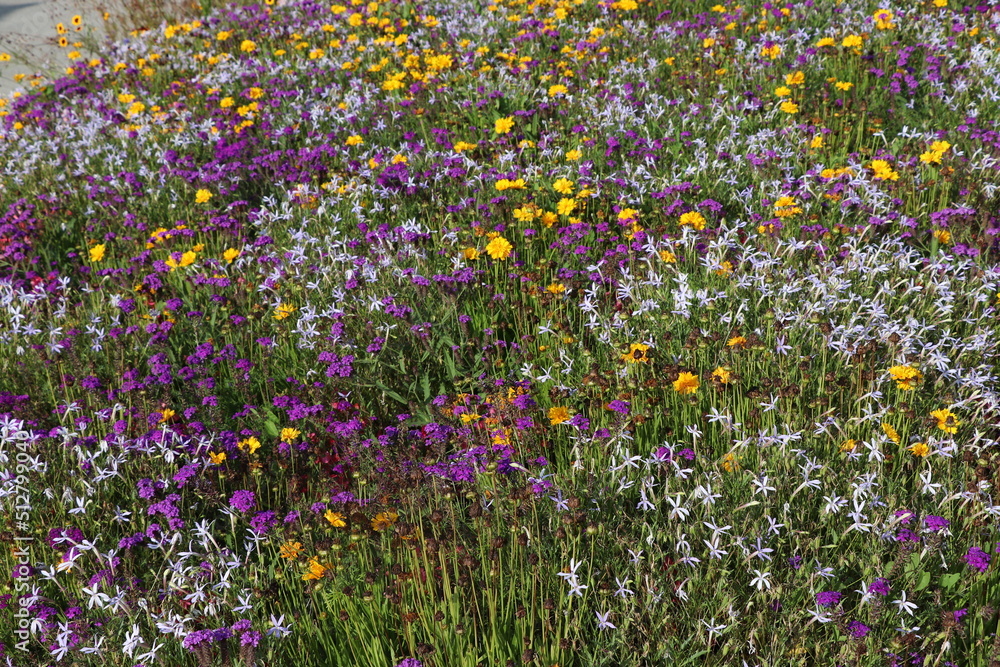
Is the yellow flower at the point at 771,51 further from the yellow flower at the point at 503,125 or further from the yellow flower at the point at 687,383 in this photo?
the yellow flower at the point at 687,383

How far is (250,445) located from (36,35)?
447 inches

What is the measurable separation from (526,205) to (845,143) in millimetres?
2086

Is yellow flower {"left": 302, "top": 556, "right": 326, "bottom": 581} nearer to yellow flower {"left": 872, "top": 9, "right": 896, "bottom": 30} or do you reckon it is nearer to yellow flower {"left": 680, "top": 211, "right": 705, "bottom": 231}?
yellow flower {"left": 680, "top": 211, "right": 705, "bottom": 231}

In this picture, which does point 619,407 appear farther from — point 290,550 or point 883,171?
point 883,171

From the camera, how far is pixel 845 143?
4875mm

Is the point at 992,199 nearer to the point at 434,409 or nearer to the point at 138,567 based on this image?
the point at 434,409

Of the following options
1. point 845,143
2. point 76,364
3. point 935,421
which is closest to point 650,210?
point 845,143

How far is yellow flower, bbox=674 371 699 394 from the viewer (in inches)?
115

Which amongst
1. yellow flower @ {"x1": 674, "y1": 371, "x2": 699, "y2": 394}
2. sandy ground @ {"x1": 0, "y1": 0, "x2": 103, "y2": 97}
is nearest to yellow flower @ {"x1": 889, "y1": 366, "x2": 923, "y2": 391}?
yellow flower @ {"x1": 674, "y1": 371, "x2": 699, "y2": 394}

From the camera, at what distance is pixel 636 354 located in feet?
9.64

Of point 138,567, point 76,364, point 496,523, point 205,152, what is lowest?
point 138,567

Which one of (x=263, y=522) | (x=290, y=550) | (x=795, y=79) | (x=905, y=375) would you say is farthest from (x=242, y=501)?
(x=795, y=79)

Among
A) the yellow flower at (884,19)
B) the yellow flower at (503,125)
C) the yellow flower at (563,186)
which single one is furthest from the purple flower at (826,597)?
the yellow flower at (884,19)

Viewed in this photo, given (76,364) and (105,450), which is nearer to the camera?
(105,450)
